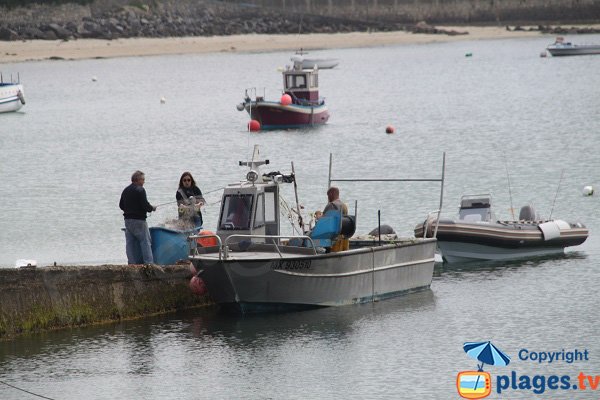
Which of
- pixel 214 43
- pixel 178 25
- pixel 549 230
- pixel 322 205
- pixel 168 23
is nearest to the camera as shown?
pixel 549 230

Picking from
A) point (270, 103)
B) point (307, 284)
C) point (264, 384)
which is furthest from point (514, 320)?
point (270, 103)

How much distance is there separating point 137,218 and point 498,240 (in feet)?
22.2

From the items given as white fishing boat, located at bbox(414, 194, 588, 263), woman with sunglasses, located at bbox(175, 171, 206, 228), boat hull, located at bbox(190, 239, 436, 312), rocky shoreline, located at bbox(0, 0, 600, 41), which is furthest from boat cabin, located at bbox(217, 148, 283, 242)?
rocky shoreline, located at bbox(0, 0, 600, 41)

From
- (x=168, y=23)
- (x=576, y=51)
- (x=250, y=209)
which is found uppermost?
(x=250, y=209)

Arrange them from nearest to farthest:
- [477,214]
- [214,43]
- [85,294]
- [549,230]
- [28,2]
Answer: [85,294] → [549,230] → [477,214] → [28,2] → [214,43]

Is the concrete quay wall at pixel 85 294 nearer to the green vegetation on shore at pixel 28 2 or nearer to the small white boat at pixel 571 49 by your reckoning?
the small white boat at pixel 571 49

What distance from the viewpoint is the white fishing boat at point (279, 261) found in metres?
17.8

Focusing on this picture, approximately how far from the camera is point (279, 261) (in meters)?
17.7

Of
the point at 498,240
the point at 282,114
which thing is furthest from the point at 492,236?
the point at 282,114

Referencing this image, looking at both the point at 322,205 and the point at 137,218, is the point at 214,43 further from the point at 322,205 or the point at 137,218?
the point at 137,218

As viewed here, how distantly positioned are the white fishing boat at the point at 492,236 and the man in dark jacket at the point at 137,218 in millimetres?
5082

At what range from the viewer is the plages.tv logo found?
15633mm

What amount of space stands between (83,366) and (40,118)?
47152mm

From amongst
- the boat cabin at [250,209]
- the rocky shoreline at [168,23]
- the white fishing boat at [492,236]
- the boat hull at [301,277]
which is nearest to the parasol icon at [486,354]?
the boat hull at [301,277]
